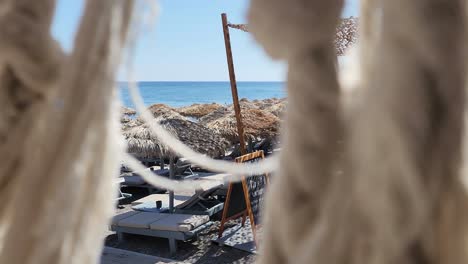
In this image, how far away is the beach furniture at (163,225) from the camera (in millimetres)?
3602

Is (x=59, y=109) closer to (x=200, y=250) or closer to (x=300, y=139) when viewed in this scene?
(x=300, y=139)

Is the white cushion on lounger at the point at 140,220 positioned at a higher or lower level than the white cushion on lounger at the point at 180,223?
higher

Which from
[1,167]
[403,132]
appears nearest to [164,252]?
[1,167]

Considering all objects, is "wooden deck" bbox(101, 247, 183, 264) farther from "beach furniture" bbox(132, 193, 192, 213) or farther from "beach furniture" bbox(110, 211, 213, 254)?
"beach furniture" bbox(132, 193, 192, 213)

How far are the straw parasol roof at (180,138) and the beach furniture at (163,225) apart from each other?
106 cm

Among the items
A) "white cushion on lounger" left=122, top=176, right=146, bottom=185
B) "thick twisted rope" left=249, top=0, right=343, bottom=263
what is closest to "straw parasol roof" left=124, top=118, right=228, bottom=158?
"white cushion on lounger" left=122, top=176, right=146, bottom=185

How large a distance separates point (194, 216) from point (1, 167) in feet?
11.8

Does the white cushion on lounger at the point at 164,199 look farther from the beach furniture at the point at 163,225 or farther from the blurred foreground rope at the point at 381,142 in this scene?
the blurred foreground rope at the point at 381,142

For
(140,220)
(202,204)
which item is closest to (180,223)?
(140,220)

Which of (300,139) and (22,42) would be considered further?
(22,42)

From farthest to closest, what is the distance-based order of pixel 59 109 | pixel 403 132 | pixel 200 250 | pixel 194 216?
1. pixel 194 216
2. pixel 200 250
3. pixel 59 109
4. pixel 403 132

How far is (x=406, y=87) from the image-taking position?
0.17m

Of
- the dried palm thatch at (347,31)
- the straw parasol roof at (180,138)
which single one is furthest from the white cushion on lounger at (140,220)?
the dried palm thatch at (347,31)

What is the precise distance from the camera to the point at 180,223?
3.67m
